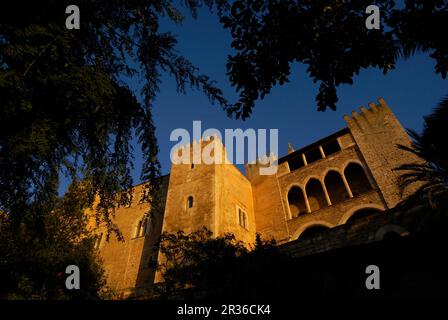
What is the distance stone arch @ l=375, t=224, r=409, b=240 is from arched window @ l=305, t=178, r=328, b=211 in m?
9.18

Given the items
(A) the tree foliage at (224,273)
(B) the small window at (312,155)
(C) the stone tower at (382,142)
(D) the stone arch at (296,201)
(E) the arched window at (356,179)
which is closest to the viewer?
A: (A) the tree foliage at (224,273)

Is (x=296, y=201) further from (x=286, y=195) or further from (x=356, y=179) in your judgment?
(x=356, y=179)

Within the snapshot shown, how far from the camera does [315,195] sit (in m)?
19.2

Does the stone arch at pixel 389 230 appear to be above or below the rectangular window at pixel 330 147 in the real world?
below

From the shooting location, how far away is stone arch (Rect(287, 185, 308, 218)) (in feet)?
63.9

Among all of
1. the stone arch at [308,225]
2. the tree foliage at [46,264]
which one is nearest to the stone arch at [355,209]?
the stone arch at [308,225]

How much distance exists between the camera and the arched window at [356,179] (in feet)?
58.7

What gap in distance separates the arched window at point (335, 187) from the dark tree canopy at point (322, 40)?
54.0 feet

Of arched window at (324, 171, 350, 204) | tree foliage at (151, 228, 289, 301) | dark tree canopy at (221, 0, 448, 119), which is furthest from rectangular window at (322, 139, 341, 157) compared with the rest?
dark tree canopy at (221, 0, 448, 119)

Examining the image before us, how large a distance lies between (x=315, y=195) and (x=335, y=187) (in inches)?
57.5

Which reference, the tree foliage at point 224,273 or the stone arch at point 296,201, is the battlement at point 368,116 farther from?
the tree foliage at point 224,273

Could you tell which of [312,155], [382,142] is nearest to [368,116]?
[382,142]

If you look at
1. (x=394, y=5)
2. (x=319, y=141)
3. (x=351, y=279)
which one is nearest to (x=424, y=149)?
(x=351, y=279)

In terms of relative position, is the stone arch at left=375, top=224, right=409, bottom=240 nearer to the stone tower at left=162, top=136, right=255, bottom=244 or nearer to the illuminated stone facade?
the illuminated stone facade
